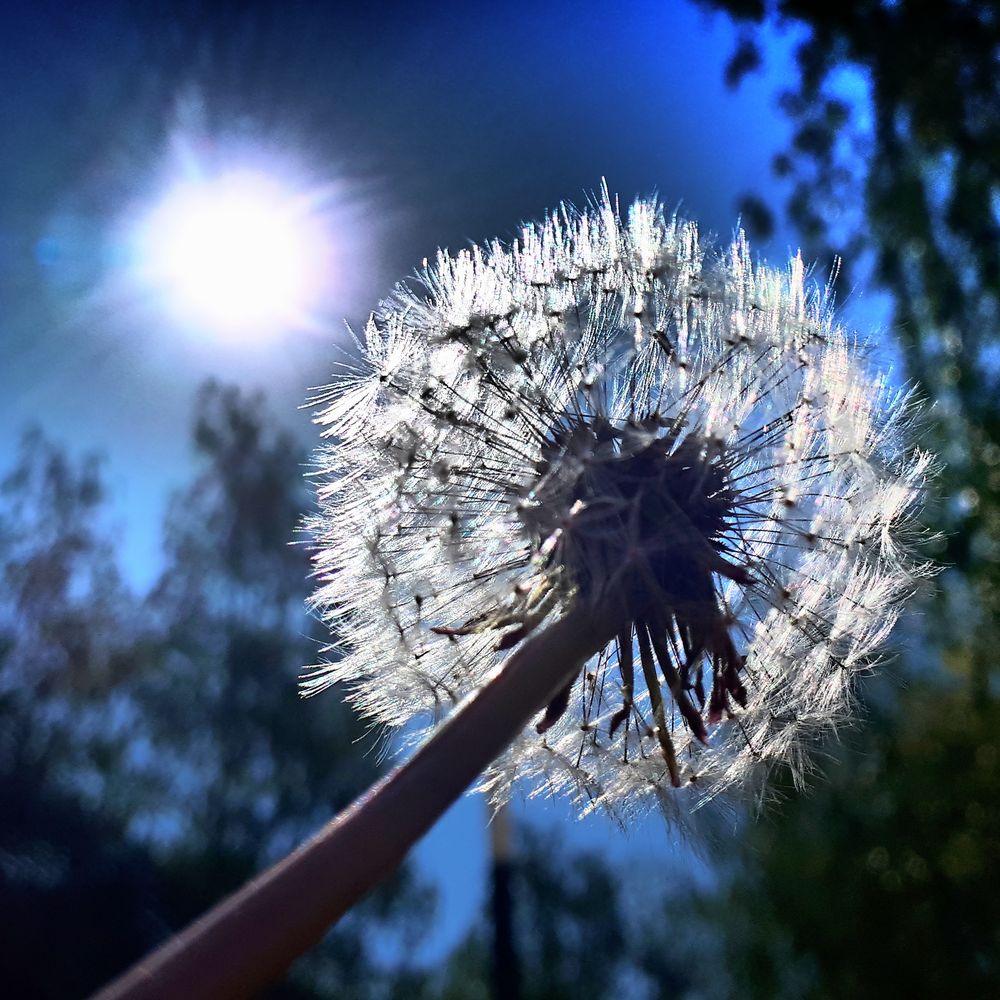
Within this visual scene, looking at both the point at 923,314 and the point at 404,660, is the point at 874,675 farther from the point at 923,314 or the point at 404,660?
the point at 923,314

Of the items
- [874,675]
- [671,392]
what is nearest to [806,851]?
[874,675]

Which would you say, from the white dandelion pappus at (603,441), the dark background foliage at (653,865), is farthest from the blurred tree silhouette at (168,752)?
the white dandelion pappus at (603,441)

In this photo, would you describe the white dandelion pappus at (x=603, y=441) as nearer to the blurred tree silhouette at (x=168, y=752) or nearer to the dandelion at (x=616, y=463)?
the dandelion at (x=616, y=463)

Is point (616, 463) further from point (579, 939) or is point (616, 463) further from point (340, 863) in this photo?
point (579, 939)

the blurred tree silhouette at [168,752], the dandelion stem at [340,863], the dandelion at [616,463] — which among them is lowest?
the dandelion stem at [340,863]

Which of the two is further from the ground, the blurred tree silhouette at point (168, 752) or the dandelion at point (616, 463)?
the blurred tree silhouette at point (168, 752)

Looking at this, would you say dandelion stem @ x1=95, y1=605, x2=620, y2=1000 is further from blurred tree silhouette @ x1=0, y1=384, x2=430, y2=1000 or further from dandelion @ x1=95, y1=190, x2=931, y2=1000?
blurred tree silhouette @ x1=0, y1=384, x2=430, y2=1000

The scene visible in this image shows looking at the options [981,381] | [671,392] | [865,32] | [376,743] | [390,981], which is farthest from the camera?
[390,981]
